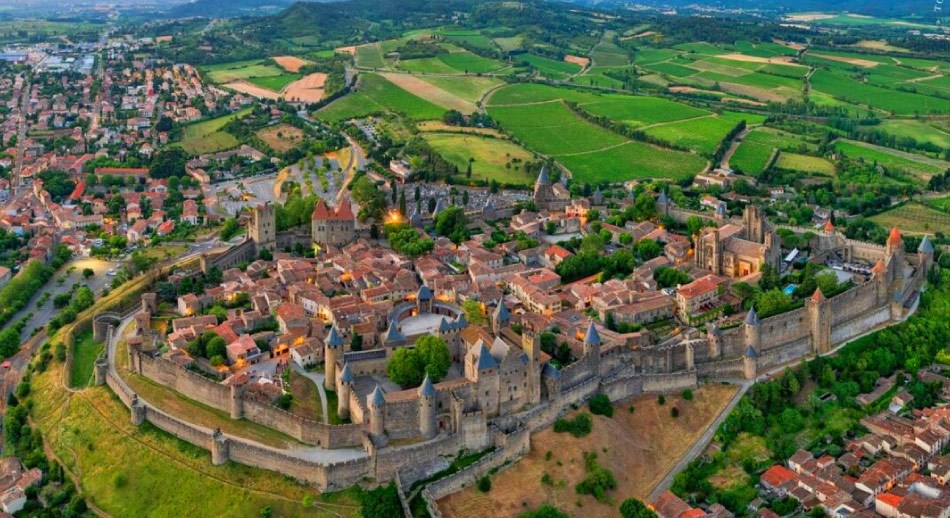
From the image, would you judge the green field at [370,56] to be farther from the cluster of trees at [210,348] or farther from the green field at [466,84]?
the cluster of trees at [210,348]

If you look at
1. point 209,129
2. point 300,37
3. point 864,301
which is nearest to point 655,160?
point 864,301

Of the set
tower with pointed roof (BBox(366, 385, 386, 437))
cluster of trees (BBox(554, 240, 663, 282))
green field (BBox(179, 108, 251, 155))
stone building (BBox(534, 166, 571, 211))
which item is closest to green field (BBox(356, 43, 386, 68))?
green field (BBox(179, 108, 251, 155))

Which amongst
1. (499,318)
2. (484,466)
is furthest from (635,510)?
(499,318)

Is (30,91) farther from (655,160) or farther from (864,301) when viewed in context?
(864,301)

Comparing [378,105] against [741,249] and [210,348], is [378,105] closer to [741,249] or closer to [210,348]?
[741,249]

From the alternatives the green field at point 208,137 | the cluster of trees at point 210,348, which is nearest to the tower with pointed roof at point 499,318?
the cluster of trees at point 210,348
